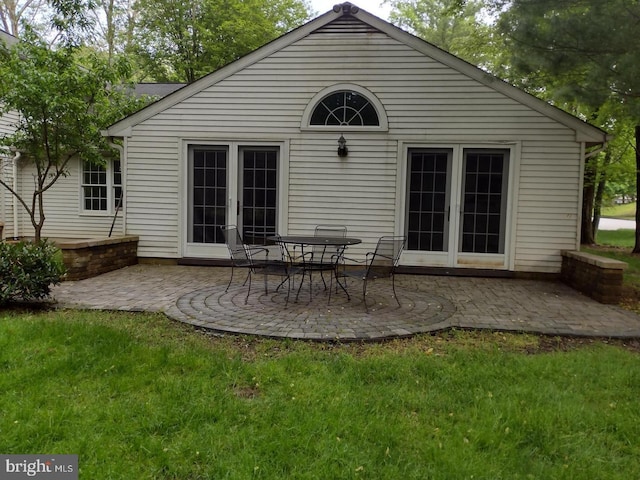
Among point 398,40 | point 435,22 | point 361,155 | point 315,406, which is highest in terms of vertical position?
point 435,22

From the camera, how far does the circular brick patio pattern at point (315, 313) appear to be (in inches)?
162

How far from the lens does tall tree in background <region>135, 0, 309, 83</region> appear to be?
1958cm

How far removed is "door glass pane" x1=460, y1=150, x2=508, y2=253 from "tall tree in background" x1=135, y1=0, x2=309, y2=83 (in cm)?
1546

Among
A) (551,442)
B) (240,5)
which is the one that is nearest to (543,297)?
(551,442)

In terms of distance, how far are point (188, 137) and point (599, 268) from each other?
23.0 ft

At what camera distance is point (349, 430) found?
2.43 meters

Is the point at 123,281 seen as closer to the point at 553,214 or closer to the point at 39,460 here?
the point at 39,460

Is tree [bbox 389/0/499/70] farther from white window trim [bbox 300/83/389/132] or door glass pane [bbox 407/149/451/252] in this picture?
door glass pane [bbox 407/149/451/252]

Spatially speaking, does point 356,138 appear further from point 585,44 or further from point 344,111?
point 585,44

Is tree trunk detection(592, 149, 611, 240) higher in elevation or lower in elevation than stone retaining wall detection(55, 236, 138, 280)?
higher

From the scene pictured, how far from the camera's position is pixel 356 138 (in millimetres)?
7609

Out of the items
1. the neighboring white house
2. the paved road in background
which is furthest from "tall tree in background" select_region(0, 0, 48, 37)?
the paved road in background

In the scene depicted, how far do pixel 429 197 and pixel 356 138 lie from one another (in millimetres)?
1682

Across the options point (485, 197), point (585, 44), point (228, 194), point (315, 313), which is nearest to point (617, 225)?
point (485, 197)
